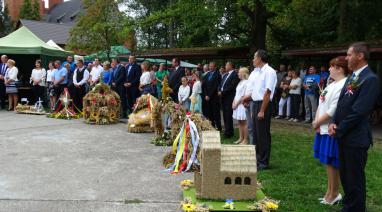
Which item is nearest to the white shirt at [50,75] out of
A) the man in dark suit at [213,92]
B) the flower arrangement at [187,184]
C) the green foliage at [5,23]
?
the man in dark suit at [213,92]

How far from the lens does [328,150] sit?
17.3 ft

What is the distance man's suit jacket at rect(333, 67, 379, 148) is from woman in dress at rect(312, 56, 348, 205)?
20.3 inches

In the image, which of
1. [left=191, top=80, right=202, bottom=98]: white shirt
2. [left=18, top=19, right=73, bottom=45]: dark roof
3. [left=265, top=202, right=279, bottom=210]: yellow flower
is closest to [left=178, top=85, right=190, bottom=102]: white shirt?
[left=191, top=80, right=202, bottom=98]: white shirt

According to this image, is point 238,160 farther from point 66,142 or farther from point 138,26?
point 138,26

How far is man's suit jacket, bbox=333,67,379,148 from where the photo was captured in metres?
4.41

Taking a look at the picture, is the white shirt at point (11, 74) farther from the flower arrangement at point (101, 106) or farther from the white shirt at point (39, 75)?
the flower arrangement at point (101, 106)

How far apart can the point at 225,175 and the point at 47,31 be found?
51192 mm

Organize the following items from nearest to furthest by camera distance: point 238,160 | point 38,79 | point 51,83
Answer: point 238,160, point 51,83, point 38,79

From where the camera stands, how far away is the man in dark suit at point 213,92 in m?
11.2

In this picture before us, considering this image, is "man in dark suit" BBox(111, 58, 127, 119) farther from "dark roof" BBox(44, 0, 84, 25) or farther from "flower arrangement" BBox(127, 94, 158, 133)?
"dark roof" BBox(44, 0, 84, 25)

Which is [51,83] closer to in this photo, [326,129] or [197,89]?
[197,89]

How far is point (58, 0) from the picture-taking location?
90938 millimetres

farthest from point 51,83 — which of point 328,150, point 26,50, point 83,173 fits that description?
point 328,150

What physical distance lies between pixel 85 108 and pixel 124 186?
7.49m
